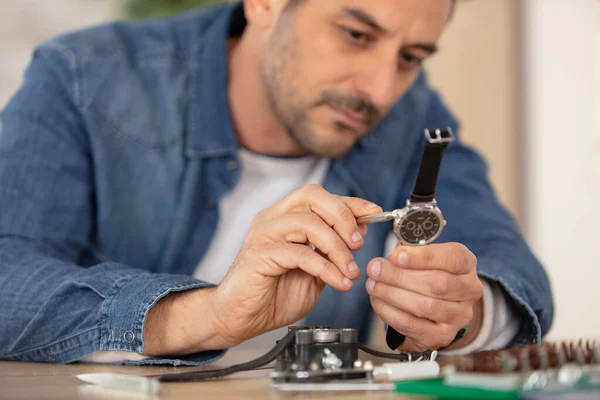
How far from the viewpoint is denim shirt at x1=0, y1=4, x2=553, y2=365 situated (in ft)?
4.25

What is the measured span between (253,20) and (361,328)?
76cm

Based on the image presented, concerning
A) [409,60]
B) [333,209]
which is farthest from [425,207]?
[409,60]

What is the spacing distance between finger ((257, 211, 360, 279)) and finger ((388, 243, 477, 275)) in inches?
2.5

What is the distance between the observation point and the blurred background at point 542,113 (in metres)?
3.33

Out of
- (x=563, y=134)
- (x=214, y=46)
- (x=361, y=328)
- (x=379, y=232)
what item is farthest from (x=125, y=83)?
(x=563, y=134)

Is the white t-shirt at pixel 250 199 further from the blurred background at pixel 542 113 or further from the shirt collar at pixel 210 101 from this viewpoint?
the blurred background at pixel 542 113

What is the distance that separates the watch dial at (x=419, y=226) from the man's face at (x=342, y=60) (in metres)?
0.64

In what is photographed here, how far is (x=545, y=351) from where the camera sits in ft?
2.47

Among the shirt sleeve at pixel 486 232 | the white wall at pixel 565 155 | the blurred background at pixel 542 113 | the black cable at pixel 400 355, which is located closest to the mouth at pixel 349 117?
the shirt sleeve at pixel 486 232

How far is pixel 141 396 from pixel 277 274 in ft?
0.96

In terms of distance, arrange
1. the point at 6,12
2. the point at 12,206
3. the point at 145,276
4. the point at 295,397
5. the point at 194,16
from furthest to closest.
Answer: the point at 6,12
the point at 194,16
the point at 12,206
the point at 145,276
the point at 295,397

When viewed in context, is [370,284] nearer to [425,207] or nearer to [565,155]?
[425,207]

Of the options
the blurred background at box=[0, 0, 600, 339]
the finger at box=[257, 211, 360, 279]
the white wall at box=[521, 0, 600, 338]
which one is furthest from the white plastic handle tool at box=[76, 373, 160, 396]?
the white wall at box=[521, 0, 600, 338]

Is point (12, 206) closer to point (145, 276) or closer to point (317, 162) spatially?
point (145, 276)
